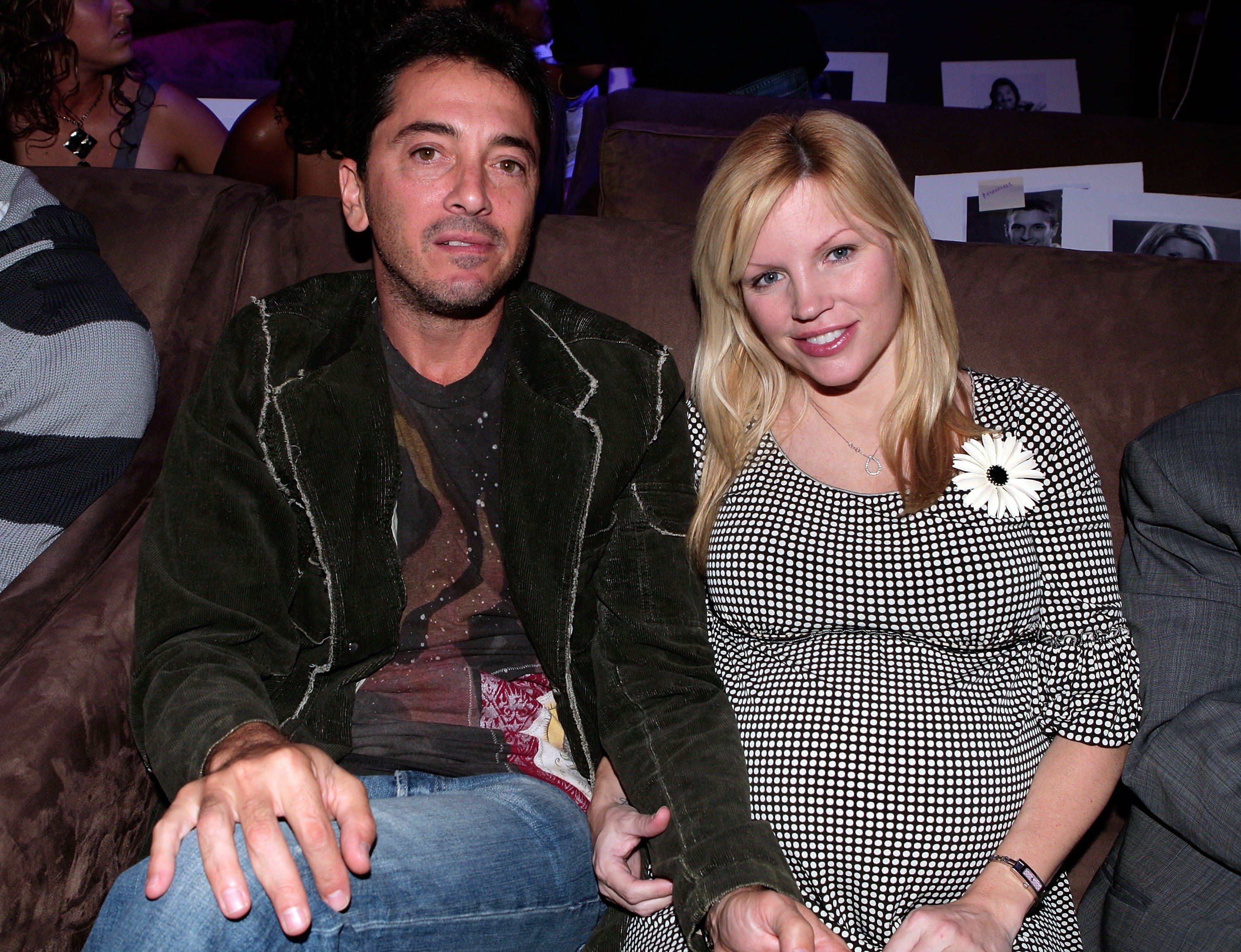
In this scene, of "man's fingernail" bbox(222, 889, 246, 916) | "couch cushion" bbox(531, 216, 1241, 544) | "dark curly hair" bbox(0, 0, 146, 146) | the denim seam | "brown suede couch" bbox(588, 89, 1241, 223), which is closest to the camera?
"man's fingernail" bbox(222, 889, 246, 916)

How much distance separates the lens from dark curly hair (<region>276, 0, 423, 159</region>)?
2199 mm

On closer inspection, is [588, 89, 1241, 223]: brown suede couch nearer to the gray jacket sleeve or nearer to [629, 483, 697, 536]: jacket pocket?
[629, 483, 697, 536]: jacket pocket

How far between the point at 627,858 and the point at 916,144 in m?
1.52

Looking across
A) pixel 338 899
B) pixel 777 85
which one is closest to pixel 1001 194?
pixel 777 85

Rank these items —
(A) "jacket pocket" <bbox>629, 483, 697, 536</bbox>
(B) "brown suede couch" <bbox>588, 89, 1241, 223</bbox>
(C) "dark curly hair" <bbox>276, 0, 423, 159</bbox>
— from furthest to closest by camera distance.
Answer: (C) "dark curly hair" <bbox>276, 0, 423, 159</bbox> → (B) "brown suede couch" <bbox>588, 89, 1241, 223</bbox> → (A) "jacket pocket" <bbox>629, 483, 697, 536</bbox>

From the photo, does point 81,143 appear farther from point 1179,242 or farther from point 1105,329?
point 1179,242

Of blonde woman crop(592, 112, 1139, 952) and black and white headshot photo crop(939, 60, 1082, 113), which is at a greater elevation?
black and white headshot photo crop(939, 60, 1082, 113)

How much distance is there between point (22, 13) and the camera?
236 cm

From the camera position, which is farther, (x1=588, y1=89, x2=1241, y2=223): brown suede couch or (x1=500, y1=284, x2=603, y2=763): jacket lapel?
(x1=588, y1=89, x2=1241, y2=223): brown suede couch

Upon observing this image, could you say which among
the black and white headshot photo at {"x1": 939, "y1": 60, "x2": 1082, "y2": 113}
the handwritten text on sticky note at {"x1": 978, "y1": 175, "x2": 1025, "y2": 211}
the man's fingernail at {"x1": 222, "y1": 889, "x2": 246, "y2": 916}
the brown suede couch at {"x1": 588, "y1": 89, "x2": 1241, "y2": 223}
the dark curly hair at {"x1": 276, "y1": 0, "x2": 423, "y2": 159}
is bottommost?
the man's fingernail at {"x1": 222, "y1": 889, "x2": 246, "y2": 916}

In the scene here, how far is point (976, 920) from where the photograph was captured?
3.76 feet

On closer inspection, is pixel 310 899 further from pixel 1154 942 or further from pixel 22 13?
pixel 22 13

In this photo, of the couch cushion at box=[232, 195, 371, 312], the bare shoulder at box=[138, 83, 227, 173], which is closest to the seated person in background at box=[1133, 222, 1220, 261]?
the couch cushion at box=[232, 195, 371, 312]

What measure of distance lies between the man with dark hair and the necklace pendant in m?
1.43
